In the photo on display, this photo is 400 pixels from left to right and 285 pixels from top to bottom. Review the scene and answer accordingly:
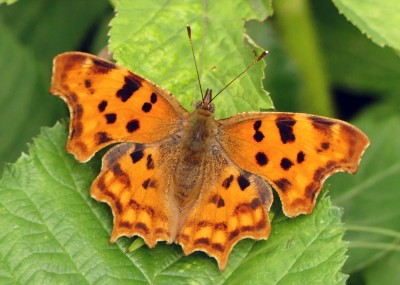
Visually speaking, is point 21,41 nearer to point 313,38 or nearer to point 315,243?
point 313,38

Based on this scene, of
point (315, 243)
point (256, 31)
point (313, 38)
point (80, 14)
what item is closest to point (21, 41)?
point (80, 14)

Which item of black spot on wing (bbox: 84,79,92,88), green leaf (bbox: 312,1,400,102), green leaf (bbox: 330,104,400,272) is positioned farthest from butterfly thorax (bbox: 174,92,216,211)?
green leaf (bbox: 312,1,400,102)

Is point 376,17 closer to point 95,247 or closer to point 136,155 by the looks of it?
point 136,155

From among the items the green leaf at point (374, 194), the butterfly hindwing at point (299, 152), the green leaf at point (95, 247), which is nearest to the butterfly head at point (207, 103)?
the butterfly hindwing at point (299, 152)

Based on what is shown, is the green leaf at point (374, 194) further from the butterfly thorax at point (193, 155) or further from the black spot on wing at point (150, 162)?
the black spot on wing at point (150, 162)

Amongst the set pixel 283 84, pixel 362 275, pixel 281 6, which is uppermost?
pixel 281 6

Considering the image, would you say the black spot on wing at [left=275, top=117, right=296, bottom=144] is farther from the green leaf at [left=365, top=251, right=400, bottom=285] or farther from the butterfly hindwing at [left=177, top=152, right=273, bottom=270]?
the green leaf at [left=365, top=251, right=400, bottom=285]
